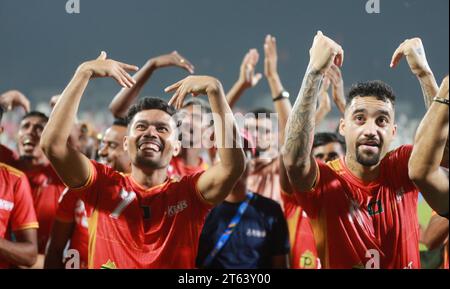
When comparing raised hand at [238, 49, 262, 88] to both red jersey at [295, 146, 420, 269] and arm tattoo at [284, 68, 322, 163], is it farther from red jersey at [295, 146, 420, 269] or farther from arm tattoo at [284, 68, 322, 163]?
arm tattoo at [284, 68, 322, 163]

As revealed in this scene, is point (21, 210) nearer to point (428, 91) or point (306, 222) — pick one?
point (306, 222)

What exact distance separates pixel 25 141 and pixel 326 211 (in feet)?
6.76

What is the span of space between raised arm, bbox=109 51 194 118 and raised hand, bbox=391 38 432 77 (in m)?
1.08

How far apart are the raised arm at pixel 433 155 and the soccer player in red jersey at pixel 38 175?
235 cm

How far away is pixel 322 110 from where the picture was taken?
3.54 m

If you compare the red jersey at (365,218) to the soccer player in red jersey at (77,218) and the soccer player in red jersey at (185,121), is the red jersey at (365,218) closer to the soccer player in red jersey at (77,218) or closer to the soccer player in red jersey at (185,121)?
the soccer player in red jersey at (185,121)

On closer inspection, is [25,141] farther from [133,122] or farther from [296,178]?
[296,178]

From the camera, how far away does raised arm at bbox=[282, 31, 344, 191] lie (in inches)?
89.2

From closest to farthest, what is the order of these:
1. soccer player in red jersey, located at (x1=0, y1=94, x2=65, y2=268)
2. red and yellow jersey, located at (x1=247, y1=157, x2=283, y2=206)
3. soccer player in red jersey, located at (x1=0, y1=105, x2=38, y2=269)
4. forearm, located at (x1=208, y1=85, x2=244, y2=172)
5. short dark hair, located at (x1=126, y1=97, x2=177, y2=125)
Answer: forearm, located at (x1=208, y1=85, x2=244, y2=172), short dark hair, located at (x1=126, y1=97, x2=177, y2=125), soccer player in red jersey, located at (x1=0, y1=105, x2=38, y2=269), soccer player in red jersey, located at (x1=0, y1=94, x2=65, y2=268), red and yellow jersey, located at (x1=247, y1=157, x2=283, y2=206)

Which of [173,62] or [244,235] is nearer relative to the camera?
[173,62]

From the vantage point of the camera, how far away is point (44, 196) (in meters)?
3.67

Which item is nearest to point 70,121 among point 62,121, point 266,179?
point 62,121

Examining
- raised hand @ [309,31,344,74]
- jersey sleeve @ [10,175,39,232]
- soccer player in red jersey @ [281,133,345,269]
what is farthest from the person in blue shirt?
raised hand @ [309,31,344,74]

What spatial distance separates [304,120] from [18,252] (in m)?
1.61
